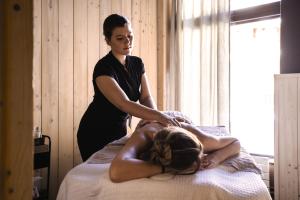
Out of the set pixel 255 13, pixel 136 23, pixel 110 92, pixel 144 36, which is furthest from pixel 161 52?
pixel 110 92

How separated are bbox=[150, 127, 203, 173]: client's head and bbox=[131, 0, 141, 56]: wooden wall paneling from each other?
6.99ft

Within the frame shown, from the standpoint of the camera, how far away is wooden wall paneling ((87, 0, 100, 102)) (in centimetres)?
276

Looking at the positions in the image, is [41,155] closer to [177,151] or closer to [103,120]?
[103,120]

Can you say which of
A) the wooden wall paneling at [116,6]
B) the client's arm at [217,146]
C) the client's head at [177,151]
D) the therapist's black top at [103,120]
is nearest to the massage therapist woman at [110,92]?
the therapist's black top at [103,120]

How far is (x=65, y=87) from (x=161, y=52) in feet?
4.27

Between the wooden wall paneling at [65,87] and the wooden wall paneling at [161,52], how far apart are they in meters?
1.15

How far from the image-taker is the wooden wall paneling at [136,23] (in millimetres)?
3180

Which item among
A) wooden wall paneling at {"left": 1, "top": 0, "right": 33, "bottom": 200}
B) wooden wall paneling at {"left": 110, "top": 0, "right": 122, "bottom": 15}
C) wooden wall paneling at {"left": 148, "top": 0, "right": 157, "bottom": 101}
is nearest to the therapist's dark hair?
wooden wall paneling at {"left": 1, "top": 0, "right": 33, "bottom": 200}

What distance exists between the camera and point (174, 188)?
3.50 feet

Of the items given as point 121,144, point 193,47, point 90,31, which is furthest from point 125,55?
point 193,47

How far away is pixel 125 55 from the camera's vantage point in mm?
1853

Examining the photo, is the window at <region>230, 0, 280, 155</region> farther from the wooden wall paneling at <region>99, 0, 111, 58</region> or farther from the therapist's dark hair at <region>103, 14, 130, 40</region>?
the therapist's dark hair at <region>103, 14, 130, 40</region>

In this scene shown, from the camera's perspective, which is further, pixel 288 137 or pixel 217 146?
pixel 288 137

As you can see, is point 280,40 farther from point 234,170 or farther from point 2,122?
point 2,122
